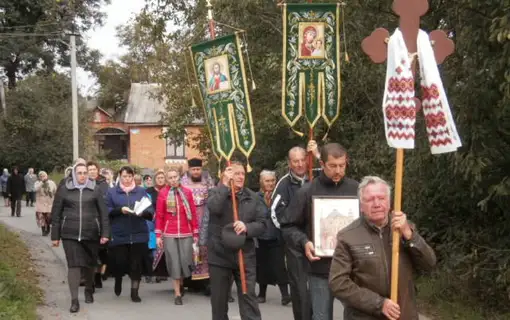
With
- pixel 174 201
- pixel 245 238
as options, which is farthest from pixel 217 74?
pixel 174 201

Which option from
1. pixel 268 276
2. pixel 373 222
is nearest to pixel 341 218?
pixel 373 222

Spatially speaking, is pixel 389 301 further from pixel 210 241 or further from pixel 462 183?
pixel 462 183

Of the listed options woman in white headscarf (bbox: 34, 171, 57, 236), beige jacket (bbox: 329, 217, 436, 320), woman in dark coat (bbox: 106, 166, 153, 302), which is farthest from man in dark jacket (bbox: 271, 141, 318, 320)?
woman in white headscarf (bbox: 34, 171, 57, 236)

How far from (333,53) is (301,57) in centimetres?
37

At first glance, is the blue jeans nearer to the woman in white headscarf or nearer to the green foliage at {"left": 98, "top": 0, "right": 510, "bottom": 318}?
the green foliage at {"left": 98, "top": 0, "right": 510, "bottom": 318}

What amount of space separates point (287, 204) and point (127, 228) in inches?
156

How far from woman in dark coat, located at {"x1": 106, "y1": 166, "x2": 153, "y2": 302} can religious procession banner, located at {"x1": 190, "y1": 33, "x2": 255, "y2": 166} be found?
257 centimetres

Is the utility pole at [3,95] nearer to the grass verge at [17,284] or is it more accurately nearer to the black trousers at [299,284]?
the grass verge at [17,284]

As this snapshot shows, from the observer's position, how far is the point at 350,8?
12695 millimetres

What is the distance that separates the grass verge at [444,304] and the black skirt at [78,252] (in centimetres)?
440

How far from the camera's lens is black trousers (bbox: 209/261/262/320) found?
7.84 meters

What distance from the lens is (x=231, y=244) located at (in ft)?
25.7

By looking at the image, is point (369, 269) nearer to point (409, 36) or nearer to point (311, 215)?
point (409, 36)

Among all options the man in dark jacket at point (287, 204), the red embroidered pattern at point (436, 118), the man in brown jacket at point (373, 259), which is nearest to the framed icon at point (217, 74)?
the man in dark jacket at point (287, 204)
